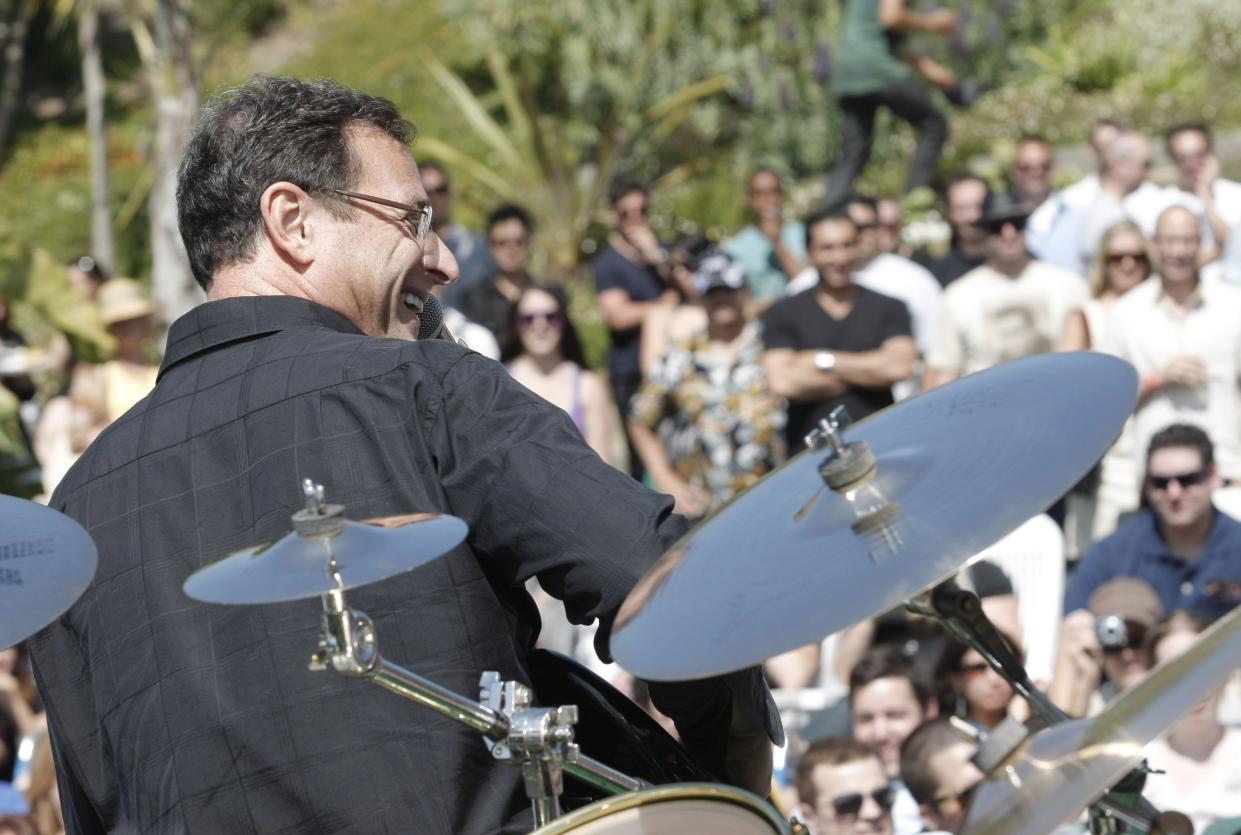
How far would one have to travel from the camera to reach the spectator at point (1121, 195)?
7.35m

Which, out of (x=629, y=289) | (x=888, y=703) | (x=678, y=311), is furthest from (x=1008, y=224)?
(x=888, y=703)

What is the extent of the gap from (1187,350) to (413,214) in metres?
4.39

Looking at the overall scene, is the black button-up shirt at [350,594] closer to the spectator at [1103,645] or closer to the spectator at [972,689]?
the spectator at [972,689]

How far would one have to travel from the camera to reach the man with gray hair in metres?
1.90

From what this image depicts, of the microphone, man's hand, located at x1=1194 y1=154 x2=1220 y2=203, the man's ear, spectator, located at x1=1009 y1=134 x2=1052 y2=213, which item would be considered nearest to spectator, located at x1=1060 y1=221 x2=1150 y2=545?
man's hand, located at x1=1194 y1=154 x2=1220 y2=203

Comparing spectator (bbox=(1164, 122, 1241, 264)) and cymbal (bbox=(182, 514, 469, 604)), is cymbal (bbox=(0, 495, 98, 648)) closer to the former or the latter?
cymbal (bbox=(182, 514, 469, 604))

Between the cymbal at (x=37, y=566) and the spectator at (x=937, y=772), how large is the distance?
2.75 m

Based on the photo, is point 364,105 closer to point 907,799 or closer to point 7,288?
point 907,799

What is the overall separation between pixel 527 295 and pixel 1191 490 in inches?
102

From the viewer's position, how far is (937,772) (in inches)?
168

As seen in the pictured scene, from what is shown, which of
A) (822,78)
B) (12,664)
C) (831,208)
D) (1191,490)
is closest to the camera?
(1191,490)

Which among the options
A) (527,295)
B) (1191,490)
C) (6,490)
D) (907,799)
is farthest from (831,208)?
(6,490)

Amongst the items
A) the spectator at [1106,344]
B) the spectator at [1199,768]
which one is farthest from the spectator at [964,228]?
the spectator at [1199,768]

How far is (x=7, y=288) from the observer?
28.1ft
